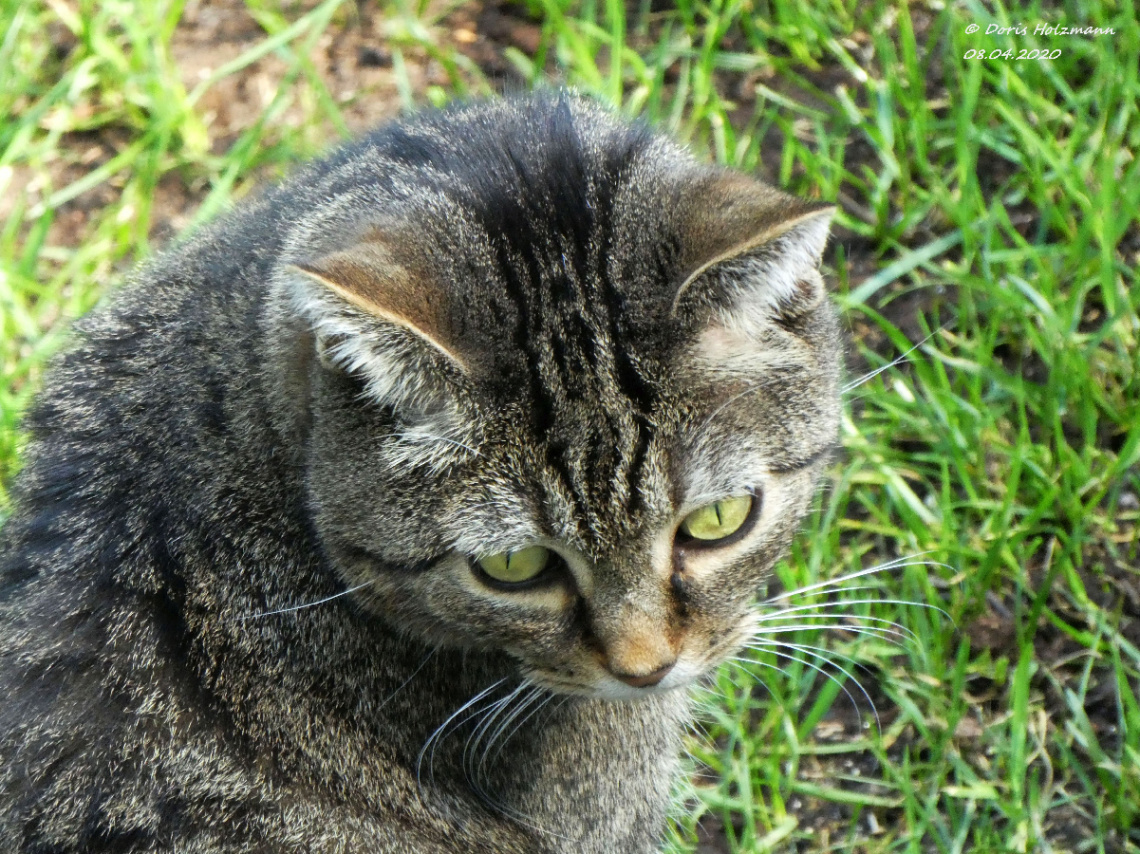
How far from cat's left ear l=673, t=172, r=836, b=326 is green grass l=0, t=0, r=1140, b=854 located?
146cm

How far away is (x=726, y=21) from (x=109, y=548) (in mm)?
3373

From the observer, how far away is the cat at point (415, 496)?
251 cm

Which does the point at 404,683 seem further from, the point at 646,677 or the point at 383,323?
the point at 383,323

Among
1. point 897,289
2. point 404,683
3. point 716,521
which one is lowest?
point 897,289

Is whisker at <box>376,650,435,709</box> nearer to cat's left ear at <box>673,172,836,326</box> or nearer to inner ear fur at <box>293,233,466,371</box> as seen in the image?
inner ear fur at <box>293,233,466,371</box>

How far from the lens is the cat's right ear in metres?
2.27

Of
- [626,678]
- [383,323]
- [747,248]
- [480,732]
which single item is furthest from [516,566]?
[747,248]

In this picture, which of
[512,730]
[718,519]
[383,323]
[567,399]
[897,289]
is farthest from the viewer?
[897,289]

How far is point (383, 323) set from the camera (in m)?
2.30

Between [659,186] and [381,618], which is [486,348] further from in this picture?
[381,618]

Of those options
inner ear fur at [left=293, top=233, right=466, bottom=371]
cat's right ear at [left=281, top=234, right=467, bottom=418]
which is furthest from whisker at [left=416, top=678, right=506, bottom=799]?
inner ear fur at [left=293, top=233, right=466, bottom=371]

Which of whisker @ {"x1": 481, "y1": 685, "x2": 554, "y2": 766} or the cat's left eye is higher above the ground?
the cat's left eye

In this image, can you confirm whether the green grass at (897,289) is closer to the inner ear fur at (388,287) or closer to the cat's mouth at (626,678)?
the cat's mouth at (626,678)

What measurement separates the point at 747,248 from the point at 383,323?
0.68 meters
